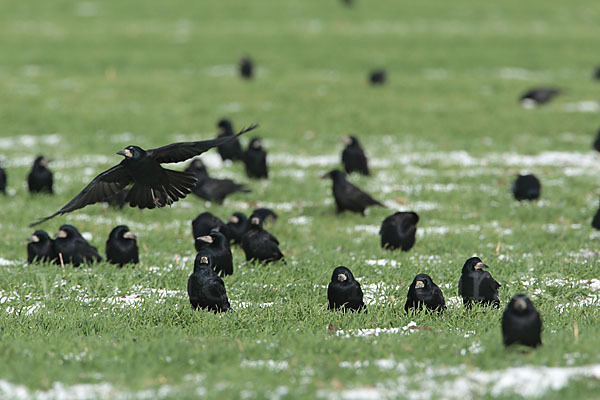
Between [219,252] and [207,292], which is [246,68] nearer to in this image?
[219,252]

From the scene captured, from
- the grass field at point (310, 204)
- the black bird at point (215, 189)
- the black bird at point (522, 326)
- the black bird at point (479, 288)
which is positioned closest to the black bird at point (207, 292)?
the grass field at point (310, 204)

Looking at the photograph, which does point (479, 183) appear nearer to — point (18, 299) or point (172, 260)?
point (172, 260)

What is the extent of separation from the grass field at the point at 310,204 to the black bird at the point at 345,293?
199 mm

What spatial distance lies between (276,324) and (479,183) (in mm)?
8189

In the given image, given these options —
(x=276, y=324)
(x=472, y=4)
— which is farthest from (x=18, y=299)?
(x=472, y=4)

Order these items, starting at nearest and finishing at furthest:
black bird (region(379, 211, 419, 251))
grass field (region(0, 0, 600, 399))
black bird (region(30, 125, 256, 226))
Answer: grass field (region(0, 0, 600, 399)) → black bird (region(30, 125, 256, 226)) → black bird (region(379, 211, 419, 251))

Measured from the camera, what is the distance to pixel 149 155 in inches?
315

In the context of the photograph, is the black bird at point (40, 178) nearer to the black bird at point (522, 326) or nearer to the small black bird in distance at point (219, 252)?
the small black bird in distance at point (219, 252)

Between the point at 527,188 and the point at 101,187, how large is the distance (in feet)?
23.9

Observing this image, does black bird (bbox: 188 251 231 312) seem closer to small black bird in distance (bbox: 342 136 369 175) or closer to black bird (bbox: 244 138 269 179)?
black bird (bbox: 244 138 269 179)

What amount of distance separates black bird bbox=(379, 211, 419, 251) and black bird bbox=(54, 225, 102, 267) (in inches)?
145

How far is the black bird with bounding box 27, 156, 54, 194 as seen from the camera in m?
12.7

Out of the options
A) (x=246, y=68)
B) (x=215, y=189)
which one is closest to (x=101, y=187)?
(x=215, y=189)

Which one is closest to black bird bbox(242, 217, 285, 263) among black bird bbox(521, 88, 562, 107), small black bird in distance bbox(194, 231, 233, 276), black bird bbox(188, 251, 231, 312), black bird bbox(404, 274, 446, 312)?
small black bird in distance bbox(194, 231, 233, 276)
